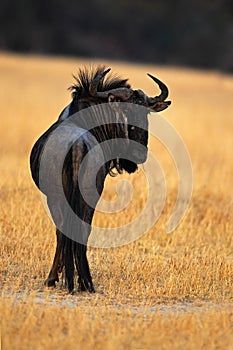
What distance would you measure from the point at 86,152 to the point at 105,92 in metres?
0.71

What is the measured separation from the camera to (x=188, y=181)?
14656 mm

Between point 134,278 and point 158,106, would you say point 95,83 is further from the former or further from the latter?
point 134,278

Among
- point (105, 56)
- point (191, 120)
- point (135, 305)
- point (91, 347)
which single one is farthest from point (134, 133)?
point (105, 56)

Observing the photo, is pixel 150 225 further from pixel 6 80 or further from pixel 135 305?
pixel 6 80

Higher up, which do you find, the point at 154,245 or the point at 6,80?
the point at 6,80

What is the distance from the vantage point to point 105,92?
324 inches

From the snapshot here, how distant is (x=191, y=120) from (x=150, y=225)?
1095 cm

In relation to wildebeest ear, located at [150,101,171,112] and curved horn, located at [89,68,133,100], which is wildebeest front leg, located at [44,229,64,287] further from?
wildebeest ear, located at [150,101,171,112]

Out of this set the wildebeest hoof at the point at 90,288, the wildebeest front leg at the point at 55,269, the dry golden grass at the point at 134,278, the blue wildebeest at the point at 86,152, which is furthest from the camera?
the wildebeest front leg at the point at 55,269

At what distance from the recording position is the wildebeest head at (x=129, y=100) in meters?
8.21

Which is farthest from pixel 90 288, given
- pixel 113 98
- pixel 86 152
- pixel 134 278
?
pixel 113 98

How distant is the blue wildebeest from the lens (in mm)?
7840

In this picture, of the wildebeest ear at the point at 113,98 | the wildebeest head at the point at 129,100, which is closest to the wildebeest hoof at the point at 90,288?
the wildebeest head at the point at 129,100

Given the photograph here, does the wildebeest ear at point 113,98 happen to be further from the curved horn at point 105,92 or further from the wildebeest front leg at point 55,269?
the wildebeest front leg at point 55,269
